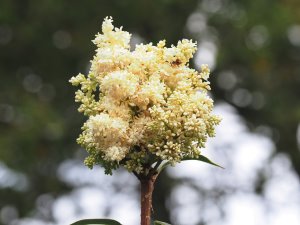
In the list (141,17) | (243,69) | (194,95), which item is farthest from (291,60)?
(194,95)

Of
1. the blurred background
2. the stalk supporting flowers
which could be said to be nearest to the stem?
the stalk supporting flowers

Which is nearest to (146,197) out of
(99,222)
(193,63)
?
(99,222)

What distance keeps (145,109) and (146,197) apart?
1.01ft

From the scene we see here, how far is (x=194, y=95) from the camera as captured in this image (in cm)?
310

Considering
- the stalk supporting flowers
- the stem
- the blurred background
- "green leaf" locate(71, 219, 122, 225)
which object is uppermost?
the blurred background

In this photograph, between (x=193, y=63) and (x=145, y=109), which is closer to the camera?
(x=145, y=109)

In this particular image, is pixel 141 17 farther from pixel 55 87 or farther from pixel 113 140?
pixel 113 140

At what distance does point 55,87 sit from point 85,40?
1.74m

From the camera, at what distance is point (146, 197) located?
9.96 feet

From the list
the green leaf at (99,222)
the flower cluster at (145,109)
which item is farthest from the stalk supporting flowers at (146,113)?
the green leaf at (99,222)

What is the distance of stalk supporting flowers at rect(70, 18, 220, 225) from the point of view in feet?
9.89

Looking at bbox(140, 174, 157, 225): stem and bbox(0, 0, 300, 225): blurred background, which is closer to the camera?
bbox(140, 174, 157, 225): stem

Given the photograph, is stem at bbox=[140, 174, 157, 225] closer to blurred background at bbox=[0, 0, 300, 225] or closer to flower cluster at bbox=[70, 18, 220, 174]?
flower cluster at bbox=[70, 18, 220, 174]

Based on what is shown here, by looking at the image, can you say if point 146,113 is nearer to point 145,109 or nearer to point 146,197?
point 145,109
